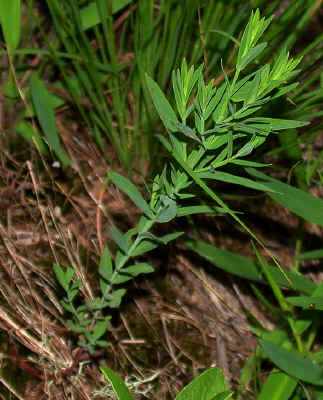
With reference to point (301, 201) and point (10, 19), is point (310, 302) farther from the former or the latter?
point (10, 19)

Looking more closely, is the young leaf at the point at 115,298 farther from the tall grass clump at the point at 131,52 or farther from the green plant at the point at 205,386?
the tall grass clump at the point at 131,52

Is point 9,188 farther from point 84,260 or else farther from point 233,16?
Answer: point 233,16

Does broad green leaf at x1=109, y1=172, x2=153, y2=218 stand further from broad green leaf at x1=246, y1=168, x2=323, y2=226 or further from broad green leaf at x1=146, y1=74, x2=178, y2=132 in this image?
broad green leaf at x1=246, y1=168, x2=323, y2=226

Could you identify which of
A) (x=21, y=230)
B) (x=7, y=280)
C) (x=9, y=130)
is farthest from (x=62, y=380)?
(x=9, y=130)

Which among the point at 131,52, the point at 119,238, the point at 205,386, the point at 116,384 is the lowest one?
the point at 205,386

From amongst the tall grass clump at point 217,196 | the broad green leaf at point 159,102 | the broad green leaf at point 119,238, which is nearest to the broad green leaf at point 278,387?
the tall grass clump at point 217,196

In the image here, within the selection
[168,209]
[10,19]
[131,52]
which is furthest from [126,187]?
[131,52]

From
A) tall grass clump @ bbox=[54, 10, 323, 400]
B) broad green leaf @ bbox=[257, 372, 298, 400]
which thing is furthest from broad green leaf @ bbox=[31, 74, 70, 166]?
broad green leaf @ bbox=[257, 372, 298, 400]
